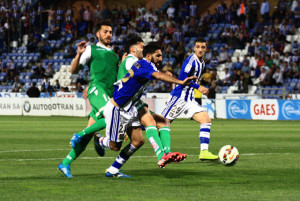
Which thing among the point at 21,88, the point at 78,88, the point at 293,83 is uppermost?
the point at 293,83

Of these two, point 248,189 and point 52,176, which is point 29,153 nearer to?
point 52,176

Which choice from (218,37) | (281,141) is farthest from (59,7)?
(281,141)

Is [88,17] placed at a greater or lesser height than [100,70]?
lesser

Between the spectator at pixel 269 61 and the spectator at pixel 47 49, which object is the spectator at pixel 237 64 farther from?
the spectator at pixel 47 49

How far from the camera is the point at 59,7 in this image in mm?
46844

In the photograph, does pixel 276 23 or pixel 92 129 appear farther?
pixel 276 23

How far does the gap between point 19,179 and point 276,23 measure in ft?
89.2

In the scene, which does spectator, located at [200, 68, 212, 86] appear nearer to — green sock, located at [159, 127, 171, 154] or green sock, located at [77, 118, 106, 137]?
green sock, located at [159, 127, 171, 154]

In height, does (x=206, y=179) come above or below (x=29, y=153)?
above

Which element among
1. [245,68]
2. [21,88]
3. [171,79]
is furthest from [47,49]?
[171,79]

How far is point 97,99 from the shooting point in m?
10.2

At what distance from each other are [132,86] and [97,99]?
907 mm

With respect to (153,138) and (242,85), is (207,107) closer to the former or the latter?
(242,85)

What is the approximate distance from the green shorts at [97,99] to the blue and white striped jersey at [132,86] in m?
0.58
